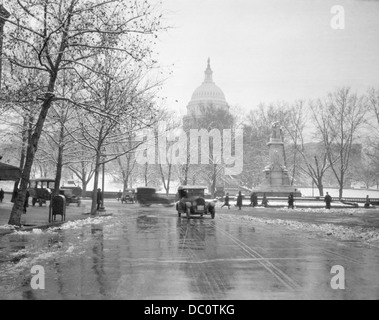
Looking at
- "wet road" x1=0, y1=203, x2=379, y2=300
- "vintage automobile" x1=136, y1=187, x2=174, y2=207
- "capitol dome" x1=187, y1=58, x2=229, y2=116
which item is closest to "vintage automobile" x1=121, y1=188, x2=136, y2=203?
"vintage automobile" x1=136, y1=187, x2=174, y2=207

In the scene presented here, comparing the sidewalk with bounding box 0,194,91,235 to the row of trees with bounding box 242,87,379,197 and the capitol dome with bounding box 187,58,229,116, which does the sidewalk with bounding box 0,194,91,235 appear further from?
the capitol dome with bounding box 187,58,229,116

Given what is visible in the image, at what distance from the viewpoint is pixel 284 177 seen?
50.7 m

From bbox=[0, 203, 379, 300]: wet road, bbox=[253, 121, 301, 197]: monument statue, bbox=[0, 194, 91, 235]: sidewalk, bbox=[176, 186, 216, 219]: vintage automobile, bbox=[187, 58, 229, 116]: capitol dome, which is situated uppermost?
bbox=[187, 58, 229, 116]: capitol dome

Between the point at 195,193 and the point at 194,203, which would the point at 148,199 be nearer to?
the point at 195,193

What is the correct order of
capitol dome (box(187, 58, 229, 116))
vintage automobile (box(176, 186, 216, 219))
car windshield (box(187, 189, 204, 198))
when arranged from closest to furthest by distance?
vintage automobile (box(176, 186, 216, 219))
car windshield (box(187, 189, 204, 198))
capitol dome (box(187, 58, 229, 116))

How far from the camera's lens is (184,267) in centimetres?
859

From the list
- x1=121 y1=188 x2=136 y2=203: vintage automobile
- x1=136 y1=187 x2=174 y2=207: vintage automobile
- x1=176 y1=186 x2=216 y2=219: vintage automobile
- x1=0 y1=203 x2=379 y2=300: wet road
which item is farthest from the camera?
x1=121 y1=188 x2=136 y2=203: vintage automobile

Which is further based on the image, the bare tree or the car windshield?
the bare tree

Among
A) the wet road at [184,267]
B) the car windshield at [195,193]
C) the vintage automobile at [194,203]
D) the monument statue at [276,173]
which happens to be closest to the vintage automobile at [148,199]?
the monument statue at [276,173]

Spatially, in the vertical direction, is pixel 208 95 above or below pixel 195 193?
above

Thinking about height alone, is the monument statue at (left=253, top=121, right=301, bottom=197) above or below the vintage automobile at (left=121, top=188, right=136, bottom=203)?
above

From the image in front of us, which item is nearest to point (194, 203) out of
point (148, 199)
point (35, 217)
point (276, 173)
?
point (35, 217)

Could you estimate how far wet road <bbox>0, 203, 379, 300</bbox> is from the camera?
6.45 meters

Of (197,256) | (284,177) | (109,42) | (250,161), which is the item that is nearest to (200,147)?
(250,161)
